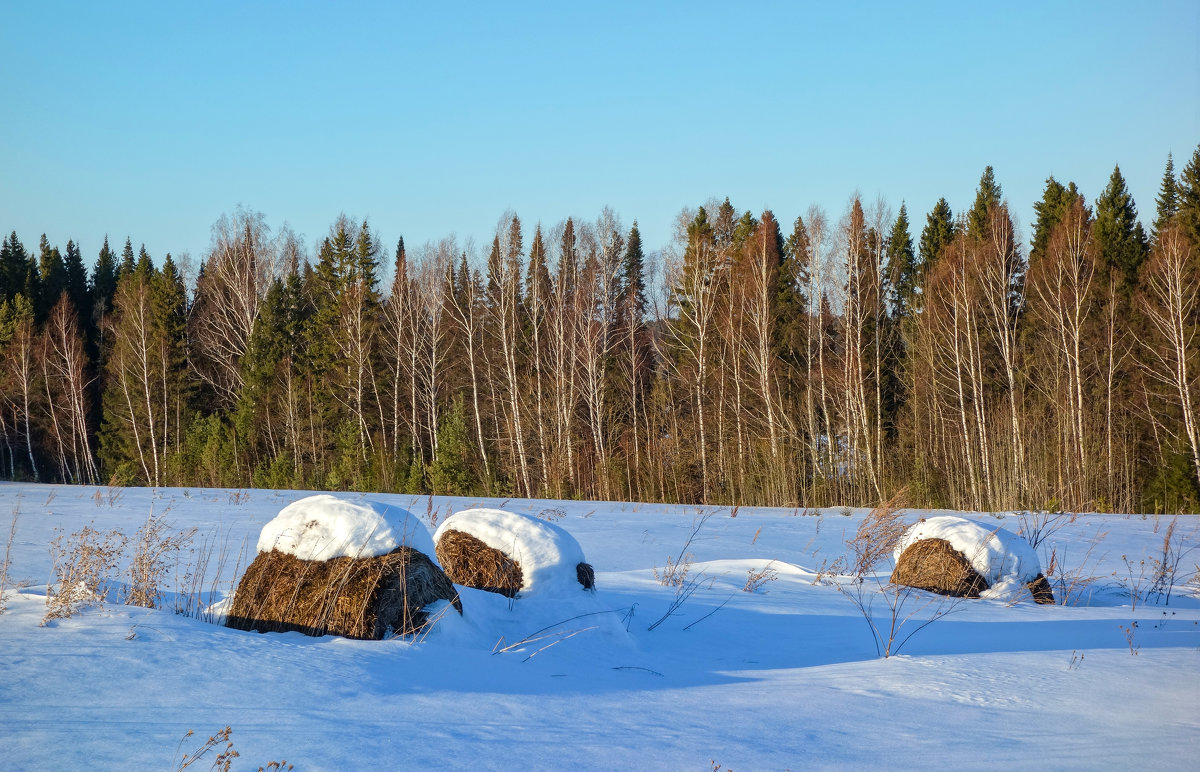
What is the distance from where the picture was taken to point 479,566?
5234 mm

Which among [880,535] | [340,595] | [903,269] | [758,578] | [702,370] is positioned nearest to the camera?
[340,595]

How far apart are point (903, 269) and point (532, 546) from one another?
1203 inches

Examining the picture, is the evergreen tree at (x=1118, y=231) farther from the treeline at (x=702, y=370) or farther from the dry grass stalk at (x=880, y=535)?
the dry grass stalk at (x=880, y=535)

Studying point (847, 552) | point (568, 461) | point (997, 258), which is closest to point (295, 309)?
point (568, 461)

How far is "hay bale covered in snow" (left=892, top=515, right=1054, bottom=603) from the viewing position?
684 centimetres

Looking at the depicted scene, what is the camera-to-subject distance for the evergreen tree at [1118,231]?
86.2 ft

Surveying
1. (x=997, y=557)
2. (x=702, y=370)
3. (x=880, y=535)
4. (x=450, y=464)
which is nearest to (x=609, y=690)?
(x=880, y=535)

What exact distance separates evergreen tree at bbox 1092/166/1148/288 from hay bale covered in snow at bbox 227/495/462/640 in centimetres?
2863

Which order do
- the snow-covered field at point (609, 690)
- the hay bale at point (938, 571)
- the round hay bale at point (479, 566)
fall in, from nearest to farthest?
the snow-covered field at point (609, 690) < the round hay bale at point (479, 566) < the hay bale at point (938, 571)

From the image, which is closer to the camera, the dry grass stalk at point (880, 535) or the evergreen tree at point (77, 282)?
the dry grass stalk at point (880, 535)

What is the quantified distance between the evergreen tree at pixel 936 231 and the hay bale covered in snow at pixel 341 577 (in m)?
31.7

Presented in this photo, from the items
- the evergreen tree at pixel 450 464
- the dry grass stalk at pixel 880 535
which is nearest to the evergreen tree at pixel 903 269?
the evergreen tree at pixel 450 464

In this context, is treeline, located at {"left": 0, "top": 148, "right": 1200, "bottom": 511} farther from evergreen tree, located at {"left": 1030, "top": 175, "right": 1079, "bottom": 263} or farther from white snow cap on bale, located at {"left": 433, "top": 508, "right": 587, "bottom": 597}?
white snow cap on bale, located at {"left": 433, "top": 508, "right": 587, "bottom": 597}

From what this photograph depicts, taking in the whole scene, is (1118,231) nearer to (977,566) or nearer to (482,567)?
(977,566)
